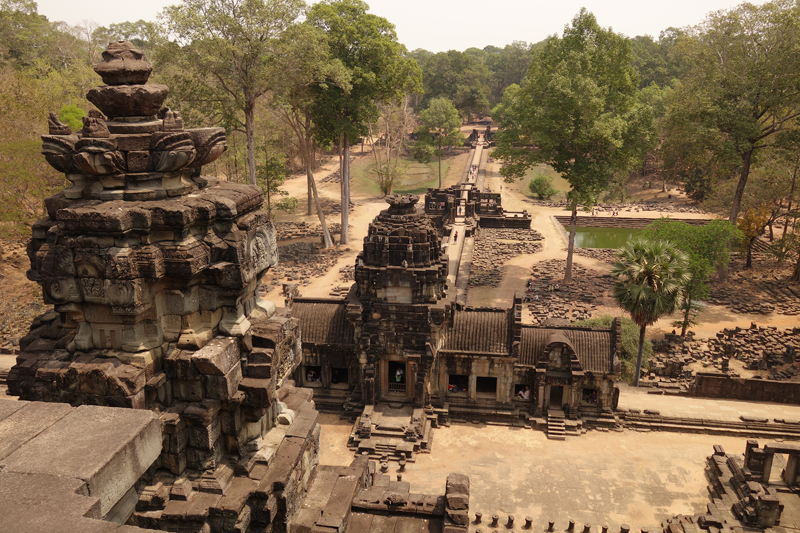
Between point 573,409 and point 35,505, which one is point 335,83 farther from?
point 35,505

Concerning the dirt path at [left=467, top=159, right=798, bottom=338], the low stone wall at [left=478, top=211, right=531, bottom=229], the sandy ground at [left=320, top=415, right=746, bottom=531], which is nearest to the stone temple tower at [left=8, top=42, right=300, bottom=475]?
the sandy ground at [left=320, top=415, right=746, bottom=531]

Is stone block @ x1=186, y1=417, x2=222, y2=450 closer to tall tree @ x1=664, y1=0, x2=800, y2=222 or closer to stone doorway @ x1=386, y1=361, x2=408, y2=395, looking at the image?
stone doorway @ x1=386, y1=361, x2=408, y2=395

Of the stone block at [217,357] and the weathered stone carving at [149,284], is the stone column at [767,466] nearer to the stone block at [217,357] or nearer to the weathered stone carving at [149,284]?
the weathered stone carving at [149,284]

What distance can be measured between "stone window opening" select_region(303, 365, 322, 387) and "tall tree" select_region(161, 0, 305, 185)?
1930 centimetres

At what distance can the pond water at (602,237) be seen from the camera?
55.6 m

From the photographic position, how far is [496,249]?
48.1 m

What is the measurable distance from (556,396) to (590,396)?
1375 mm

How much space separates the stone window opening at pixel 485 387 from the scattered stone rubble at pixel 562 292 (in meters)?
8.62

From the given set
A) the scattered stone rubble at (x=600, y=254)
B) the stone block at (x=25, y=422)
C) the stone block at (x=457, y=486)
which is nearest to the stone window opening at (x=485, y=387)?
the stone block at (x=457, y=486)

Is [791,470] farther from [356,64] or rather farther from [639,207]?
[639,207]

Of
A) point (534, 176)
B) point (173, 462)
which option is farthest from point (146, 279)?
point (534, 176)

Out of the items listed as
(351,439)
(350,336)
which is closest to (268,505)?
(351,439)

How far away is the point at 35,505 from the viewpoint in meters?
4.79

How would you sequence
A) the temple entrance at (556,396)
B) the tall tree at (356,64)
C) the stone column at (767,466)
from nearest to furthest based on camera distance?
the stone column at (767,466) → the temple entrance at (556,396) → the tall tree at (356,64)
